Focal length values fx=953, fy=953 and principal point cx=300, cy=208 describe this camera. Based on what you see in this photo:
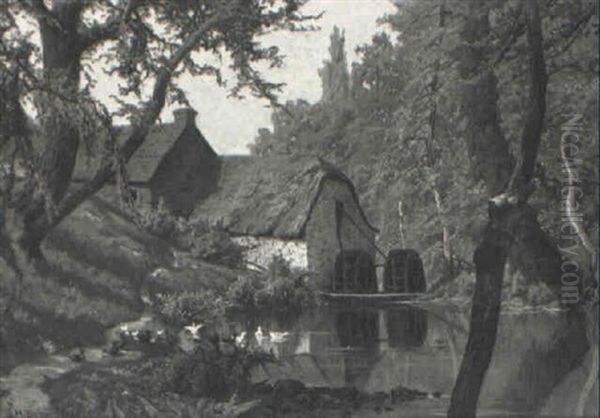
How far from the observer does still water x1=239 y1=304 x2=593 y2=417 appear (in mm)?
11055

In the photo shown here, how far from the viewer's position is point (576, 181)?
880cm

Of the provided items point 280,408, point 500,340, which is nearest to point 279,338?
point 500,340

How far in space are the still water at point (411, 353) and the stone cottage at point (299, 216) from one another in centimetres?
118

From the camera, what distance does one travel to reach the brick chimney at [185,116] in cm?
2262

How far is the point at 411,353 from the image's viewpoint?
48.9 feet

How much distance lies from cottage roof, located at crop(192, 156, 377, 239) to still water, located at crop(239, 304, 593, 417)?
2550mm

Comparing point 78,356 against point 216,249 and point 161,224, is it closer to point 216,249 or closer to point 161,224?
point 161,224

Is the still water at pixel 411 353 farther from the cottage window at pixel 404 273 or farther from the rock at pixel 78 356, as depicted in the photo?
the rock at pixel 78 356

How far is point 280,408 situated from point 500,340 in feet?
19.4

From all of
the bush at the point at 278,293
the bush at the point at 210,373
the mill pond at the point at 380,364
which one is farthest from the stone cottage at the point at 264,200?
the bush at the point at 210,373

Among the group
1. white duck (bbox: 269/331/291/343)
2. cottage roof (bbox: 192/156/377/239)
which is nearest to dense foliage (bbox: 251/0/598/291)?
cottage roof (bbox: 192/156/377/239)

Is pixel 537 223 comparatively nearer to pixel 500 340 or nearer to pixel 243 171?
pixel 500 340

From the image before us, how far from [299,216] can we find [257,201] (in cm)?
292

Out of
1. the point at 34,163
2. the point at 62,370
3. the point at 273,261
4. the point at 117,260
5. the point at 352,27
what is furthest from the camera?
the point at 273,261
